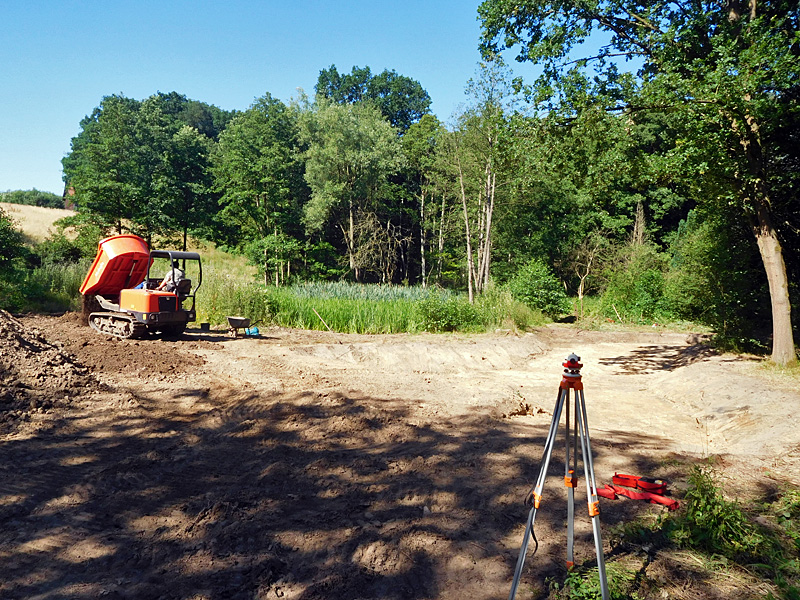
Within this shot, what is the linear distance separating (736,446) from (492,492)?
3820 millimetres

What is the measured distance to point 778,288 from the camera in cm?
895

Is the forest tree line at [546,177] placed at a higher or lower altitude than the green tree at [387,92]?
lower

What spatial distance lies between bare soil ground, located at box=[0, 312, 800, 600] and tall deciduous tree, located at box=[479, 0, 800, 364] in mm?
3184

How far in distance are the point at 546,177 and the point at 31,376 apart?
74.4 feet

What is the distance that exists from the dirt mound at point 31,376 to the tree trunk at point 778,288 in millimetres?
11306

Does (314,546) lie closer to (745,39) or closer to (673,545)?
(673,545)

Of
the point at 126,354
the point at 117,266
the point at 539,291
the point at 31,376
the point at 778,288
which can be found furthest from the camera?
the point at 539,291

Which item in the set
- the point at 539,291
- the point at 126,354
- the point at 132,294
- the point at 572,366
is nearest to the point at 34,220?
the point at 132,294

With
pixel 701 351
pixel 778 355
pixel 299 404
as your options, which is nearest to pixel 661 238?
pixel 701 351

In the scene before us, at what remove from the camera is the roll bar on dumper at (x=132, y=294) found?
11055 millimetres

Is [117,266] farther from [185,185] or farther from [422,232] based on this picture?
[422,232]

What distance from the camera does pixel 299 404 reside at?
6.83m

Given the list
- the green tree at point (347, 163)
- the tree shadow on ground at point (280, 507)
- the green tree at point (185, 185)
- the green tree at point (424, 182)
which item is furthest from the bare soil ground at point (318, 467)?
the green tree at point (424, 182)

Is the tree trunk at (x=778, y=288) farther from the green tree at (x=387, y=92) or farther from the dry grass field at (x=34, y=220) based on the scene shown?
the green tree at (x=387, y=92)
